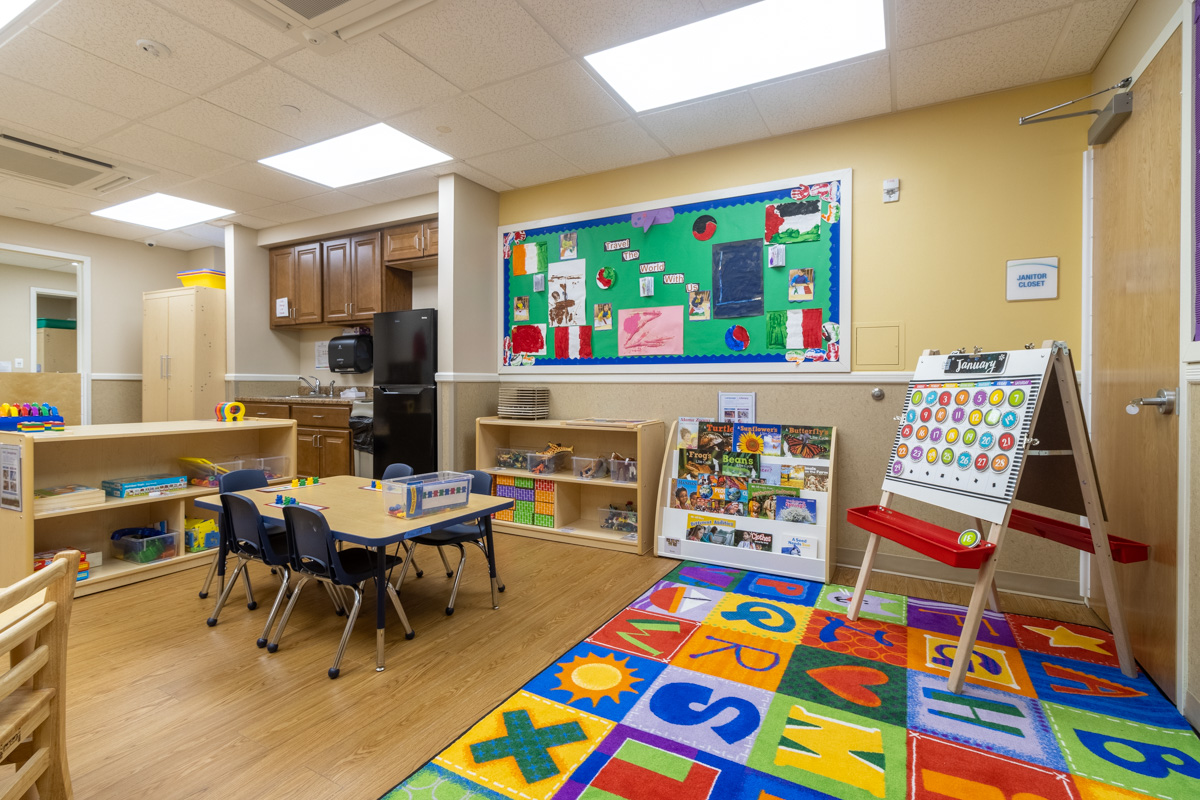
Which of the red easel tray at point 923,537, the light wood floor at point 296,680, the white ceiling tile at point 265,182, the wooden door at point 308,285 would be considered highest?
the white ceiling tile at point 265,182

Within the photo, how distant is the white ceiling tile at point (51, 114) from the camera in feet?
10.9

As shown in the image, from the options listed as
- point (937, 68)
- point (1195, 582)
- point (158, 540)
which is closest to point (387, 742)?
point (158, 540)

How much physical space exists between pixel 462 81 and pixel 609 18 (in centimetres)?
99

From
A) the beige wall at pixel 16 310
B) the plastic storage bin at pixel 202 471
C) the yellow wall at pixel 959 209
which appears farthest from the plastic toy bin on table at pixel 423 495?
the beige wall at pixel 16 310

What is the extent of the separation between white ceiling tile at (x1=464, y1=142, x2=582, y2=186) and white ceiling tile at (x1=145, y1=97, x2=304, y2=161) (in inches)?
53.5

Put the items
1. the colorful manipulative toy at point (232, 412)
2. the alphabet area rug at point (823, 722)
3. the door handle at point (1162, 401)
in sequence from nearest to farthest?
Result: the alphabet area rug at point (823, 722)
the door handle at point (1162, 401)
the colorful manipulative toy at point (232, 412)

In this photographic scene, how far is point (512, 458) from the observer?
15.5 ft

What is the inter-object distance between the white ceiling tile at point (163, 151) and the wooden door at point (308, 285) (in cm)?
146

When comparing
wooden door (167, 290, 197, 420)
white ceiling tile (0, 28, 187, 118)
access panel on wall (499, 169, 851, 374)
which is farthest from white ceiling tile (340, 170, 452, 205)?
wooden door (167, 290, 197, 420)

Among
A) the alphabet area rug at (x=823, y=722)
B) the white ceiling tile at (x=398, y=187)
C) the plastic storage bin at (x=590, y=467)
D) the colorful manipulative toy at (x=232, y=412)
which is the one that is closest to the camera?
the alphabet area rug at (x=823, y=722)

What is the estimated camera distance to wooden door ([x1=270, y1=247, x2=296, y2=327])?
6.17m

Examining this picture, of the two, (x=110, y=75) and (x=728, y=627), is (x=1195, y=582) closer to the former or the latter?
(x=728, y=627)

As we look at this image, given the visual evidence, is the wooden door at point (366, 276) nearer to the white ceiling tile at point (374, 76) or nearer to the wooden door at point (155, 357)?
the white ceiling tile at point (374, 76)

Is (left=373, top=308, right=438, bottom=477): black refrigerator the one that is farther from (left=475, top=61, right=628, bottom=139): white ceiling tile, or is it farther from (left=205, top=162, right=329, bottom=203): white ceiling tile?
(left=475, top=61, right=628, bottom=139): white ceiling tile
